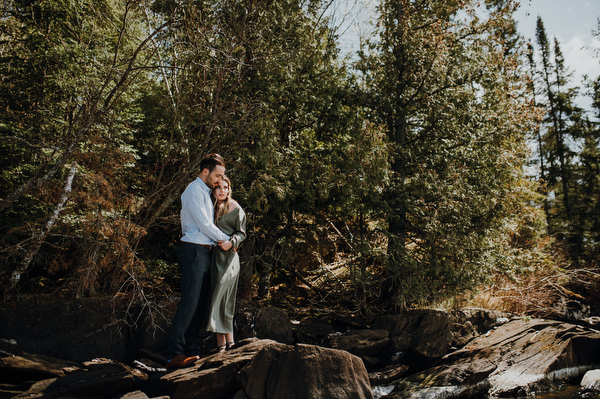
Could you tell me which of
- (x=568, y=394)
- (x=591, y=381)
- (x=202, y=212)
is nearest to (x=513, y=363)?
(x=568, y=394)

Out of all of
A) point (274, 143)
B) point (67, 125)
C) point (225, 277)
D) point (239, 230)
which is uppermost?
point (67, 125)

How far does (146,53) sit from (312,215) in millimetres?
5138

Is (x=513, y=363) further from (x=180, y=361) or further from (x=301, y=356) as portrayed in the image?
(x=180, y=361)

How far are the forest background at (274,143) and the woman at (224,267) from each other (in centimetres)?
253

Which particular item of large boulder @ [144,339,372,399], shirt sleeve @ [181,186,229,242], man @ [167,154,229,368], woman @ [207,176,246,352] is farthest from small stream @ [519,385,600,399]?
shirt sleeve @ [181,186,229,242]

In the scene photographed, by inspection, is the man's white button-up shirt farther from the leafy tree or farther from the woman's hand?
the leafy tree

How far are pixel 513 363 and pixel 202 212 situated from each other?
5898 millimetres

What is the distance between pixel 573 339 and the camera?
8062mm

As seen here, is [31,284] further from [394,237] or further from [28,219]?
[394,237]

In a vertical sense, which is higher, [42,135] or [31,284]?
[42,135]

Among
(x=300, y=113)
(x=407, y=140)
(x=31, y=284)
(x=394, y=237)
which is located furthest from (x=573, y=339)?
(x=31, y=284)

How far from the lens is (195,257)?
4.74m

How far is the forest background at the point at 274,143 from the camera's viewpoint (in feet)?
25.7

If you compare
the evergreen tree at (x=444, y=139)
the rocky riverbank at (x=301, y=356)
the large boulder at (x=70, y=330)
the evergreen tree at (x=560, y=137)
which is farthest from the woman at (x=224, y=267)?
the evergreen tree at (x=560, y=137)
